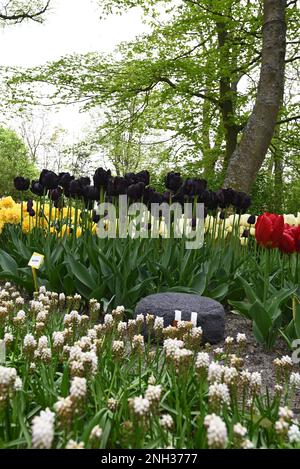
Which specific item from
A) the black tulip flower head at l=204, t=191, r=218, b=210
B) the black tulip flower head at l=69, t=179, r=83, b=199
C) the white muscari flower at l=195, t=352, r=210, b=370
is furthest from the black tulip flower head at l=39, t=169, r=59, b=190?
the white muscari flower at l=195, t=352, r=210, b=370

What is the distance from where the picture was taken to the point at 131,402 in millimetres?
1624

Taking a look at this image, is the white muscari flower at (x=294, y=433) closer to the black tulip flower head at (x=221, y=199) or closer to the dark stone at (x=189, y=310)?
the dark stone at (x=189, y=310)

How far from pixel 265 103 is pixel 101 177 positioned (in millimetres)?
6258

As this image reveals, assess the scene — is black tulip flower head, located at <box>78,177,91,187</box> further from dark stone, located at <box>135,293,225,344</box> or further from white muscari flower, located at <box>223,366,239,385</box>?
white muscari flower, located at <box>223,366,239,385</box>

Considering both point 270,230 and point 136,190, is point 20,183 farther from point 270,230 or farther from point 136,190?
point 270,230

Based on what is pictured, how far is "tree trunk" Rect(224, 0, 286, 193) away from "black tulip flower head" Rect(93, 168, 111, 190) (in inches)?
225

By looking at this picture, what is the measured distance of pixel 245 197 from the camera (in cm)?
499

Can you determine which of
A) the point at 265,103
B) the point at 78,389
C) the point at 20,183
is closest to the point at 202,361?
the point at 78,389

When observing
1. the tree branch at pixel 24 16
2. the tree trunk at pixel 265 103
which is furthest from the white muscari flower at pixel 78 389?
the tree branch at pixel 24 16

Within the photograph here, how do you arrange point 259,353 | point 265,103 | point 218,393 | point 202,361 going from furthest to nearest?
point 265,103, point 259,353, point 202,361, point 218,393
